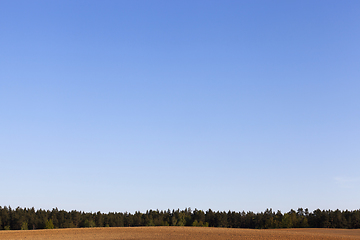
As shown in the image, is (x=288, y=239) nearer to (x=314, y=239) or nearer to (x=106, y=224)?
(x=314, y=239)

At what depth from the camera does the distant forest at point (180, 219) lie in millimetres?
96938

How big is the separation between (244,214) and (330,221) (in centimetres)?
2815

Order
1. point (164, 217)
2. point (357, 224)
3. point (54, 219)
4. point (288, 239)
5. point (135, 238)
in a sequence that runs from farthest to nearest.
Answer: point (164, 217) < point (54, 219) < point (357, 224) < point (135, 238) < point (288, 239)

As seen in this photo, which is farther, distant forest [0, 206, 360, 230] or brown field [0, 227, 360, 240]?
distant forest [0, 206, 360, 230]

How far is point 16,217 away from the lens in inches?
4417

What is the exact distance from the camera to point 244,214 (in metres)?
116

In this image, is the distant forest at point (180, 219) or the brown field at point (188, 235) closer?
the brown field at point (188, 235)

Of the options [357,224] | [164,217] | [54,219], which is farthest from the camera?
[164,217]

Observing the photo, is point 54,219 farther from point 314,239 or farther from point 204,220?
point 314,239

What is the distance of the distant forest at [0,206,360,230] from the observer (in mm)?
96938

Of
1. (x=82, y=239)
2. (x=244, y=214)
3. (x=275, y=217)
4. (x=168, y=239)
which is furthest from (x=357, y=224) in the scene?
(x=82, y=239)

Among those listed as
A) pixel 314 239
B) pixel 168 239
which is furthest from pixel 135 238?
pixel 314 239

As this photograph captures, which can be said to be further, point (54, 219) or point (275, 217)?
point (54, 219)

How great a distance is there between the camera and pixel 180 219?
115 m
